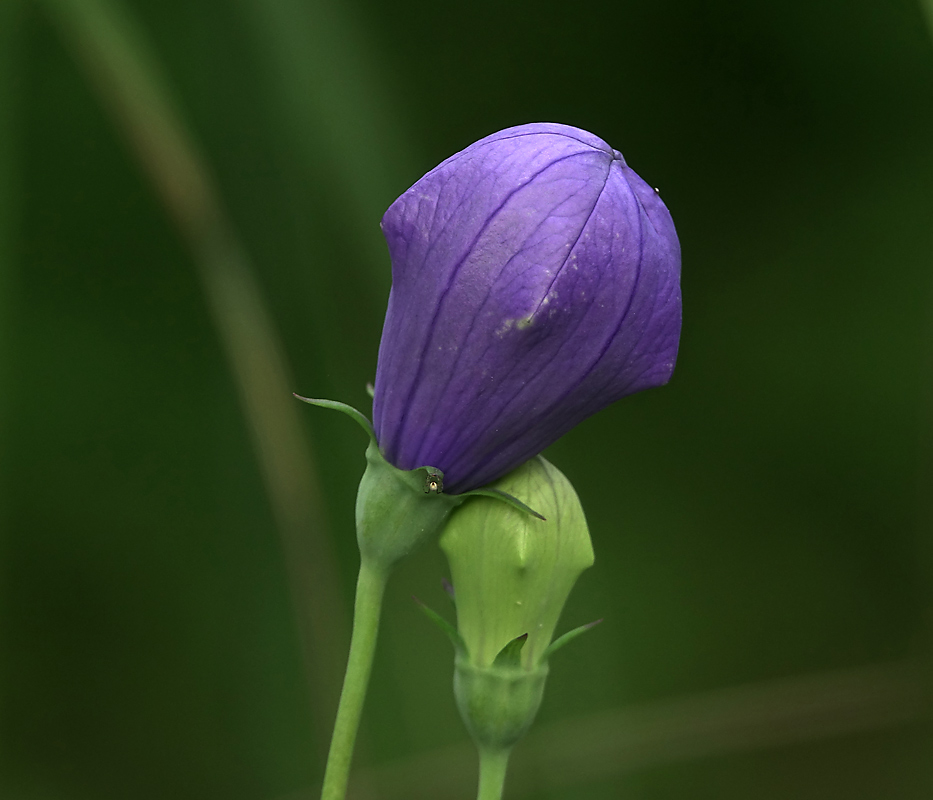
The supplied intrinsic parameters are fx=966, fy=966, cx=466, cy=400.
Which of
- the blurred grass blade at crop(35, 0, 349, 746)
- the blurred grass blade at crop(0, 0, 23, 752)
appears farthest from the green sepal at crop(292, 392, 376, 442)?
the blurred grass blade at crop(0, 0, 23, 752)

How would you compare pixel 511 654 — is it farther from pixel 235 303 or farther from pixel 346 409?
pixel 235 303

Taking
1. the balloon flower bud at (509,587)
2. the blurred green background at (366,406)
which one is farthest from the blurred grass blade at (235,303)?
the balloon flower bud at (509,587)

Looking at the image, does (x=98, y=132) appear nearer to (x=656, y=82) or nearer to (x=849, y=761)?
(x=656, y=82)

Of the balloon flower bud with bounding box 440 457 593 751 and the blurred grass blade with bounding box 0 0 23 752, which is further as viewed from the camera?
the blurred grass blade with bounding box 0 0 23 752

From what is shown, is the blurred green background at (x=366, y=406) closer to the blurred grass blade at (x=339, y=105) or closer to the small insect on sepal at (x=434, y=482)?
the blurred grass blade at (x=339, y=105)

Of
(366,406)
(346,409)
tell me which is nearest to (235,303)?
(366,406)

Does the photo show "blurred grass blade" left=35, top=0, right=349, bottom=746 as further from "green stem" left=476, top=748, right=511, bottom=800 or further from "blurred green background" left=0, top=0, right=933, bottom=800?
"green stem" left=476, top=748, right=511, bottom=800

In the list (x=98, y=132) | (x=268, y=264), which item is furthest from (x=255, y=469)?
(x=98, y=132)
